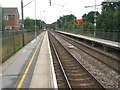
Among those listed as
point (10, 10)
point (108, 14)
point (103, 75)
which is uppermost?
point (10, 10)

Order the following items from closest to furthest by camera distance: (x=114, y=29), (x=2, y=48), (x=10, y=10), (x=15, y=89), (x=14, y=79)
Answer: (x=15, y=89)
(x=14, y=79)
(x=2, y=48)
(x=114, y=29)
(x=10, y=10)

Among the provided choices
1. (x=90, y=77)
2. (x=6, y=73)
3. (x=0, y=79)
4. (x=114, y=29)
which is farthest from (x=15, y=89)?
(x=114, y=29)

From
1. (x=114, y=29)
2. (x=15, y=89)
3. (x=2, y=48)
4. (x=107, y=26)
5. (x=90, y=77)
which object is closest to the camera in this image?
(x=15, y=89)

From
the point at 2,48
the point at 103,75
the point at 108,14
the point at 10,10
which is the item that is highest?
the point at 10,10

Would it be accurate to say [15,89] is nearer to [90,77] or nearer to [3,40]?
[90,77]

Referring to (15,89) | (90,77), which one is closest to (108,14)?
(90,77)

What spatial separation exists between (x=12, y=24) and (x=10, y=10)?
26.6ft

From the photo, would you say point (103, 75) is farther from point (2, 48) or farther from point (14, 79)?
point (2, 48)

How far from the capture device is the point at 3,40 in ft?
48.3

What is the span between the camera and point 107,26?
37625mm

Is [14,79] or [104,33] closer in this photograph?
[14,79]

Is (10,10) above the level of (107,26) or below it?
above

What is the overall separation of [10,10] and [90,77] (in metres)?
72.7

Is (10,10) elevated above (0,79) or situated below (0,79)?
above
